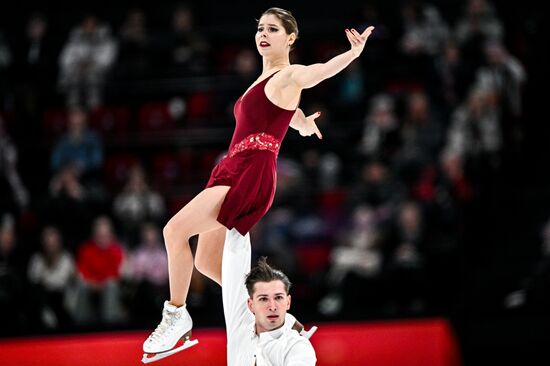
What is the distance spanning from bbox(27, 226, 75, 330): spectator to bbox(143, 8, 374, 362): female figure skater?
317cm

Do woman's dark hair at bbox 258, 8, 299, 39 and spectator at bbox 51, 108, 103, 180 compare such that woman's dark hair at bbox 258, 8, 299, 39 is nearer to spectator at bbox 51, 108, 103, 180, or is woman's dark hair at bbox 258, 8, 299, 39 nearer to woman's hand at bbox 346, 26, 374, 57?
woman's hand at bbox 346, 26, 374, 57

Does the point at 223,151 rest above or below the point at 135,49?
below

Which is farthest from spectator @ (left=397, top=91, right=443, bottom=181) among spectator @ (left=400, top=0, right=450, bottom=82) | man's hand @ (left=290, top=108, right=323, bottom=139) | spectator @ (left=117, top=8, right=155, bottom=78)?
man's hand @ (left=290, top=108, right=323, bottom=139)

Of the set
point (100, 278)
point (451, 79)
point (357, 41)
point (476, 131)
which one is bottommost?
point (100, 278)

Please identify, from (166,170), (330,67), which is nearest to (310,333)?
(330,67)

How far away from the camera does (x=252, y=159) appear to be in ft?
15.8

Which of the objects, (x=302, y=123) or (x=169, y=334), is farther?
(x=302, y=123)

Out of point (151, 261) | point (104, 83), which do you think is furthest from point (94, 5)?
point (151, 261)

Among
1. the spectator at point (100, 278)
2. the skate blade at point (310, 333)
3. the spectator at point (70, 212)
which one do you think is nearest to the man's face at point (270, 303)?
the skate blade at point (310, 333)

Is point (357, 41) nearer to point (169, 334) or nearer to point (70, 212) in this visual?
point (169, 334)

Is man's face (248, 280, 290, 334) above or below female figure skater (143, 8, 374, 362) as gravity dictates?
below

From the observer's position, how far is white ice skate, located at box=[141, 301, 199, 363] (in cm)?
477

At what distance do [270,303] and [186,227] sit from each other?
1.95 feet

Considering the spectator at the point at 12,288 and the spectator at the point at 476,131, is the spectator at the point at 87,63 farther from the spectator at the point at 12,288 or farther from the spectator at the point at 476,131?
the spectator at the point at 476,131
